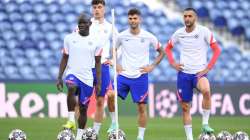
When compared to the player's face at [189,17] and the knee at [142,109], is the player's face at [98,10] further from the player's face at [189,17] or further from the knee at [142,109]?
the knee at [142,109]

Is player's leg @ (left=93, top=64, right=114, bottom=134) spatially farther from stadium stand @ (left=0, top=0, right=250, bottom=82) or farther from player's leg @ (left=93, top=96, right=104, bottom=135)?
stadium stand @ (left=0, top=0, right=250, bottom=82)

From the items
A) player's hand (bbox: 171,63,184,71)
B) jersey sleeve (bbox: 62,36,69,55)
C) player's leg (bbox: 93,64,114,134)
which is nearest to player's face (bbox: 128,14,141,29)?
player's hand (bbox: 171,63,184,71)

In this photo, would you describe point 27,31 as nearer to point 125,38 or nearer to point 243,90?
point 243,90

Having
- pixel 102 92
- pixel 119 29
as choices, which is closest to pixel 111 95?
pixel 102 92

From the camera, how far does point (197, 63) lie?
13.2 meters

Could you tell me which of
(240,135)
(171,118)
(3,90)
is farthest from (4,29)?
(240,135)

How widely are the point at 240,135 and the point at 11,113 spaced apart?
977cm

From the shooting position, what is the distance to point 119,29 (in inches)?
927

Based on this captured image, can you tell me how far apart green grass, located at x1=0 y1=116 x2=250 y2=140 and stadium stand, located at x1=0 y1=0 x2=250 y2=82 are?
10.3 feet

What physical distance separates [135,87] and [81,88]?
44.1 inches

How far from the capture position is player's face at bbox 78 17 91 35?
12.1 metres

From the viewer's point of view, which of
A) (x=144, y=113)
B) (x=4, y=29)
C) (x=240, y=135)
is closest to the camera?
(x=240, y=135)

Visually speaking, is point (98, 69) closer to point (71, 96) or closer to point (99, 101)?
point (71, 96)

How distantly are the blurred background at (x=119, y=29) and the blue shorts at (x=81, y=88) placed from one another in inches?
288
